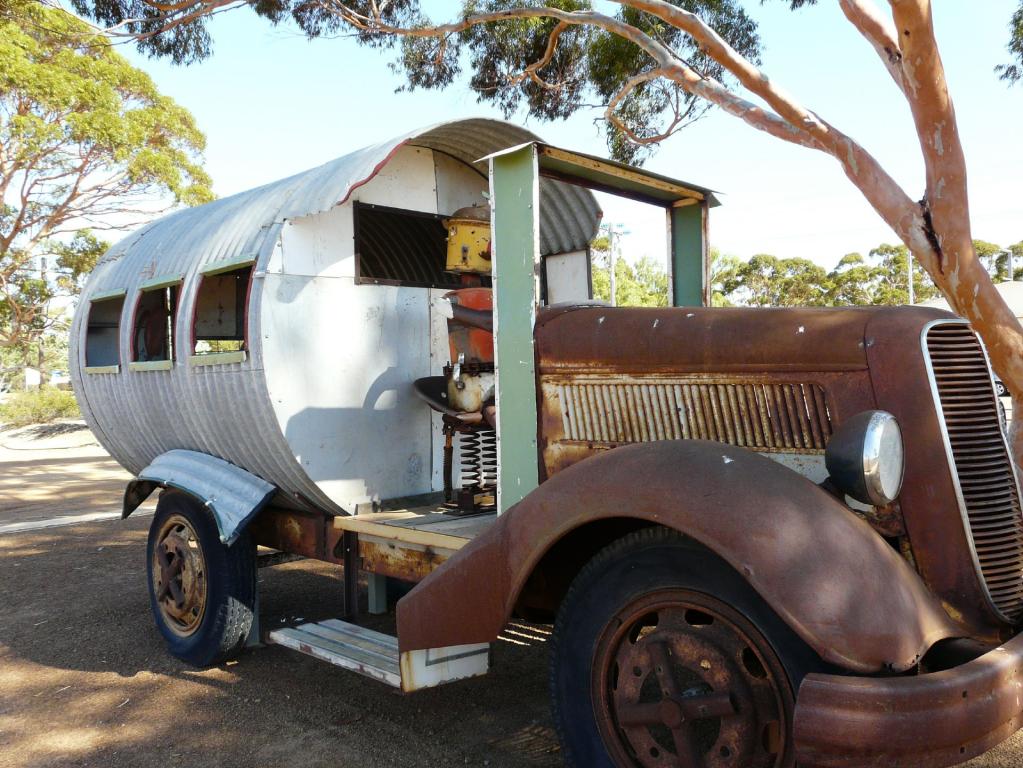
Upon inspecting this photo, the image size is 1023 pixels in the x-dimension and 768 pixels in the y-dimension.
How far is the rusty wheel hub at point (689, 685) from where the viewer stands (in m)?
2.59

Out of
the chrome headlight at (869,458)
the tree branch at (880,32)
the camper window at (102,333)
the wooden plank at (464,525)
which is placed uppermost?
the tree branch at (880,32)

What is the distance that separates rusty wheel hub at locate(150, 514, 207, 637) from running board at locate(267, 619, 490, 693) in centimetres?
110

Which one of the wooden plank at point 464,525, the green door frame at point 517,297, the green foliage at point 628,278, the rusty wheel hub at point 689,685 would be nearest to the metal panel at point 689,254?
the green door frame at point 517,297

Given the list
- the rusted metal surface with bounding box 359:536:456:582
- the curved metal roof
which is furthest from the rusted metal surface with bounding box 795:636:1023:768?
the curved metal roof

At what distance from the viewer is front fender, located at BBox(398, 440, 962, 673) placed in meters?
2.37

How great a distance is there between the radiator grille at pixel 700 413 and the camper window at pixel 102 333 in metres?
4.80

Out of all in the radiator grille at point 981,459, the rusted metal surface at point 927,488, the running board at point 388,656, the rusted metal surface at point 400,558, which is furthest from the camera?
the rusted metal surface at point 400,558

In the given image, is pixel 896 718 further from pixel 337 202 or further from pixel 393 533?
pixel 337 202

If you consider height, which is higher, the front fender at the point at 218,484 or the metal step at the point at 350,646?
the front fender at the point at 218,484

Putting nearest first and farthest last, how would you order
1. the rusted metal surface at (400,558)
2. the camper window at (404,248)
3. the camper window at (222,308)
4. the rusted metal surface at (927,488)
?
the rusted metal surface at (927,488)
the rusted metal surface at (400,558)
the camper window at (404,248)
the camper window at (222,308)

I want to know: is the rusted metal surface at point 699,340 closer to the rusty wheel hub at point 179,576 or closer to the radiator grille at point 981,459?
the radiator grille at point 981,459

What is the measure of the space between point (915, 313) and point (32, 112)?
82.4 feet

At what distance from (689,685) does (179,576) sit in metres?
3.84

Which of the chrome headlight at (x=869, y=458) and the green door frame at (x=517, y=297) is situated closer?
the chrome headlight at (x=869, y=458)
